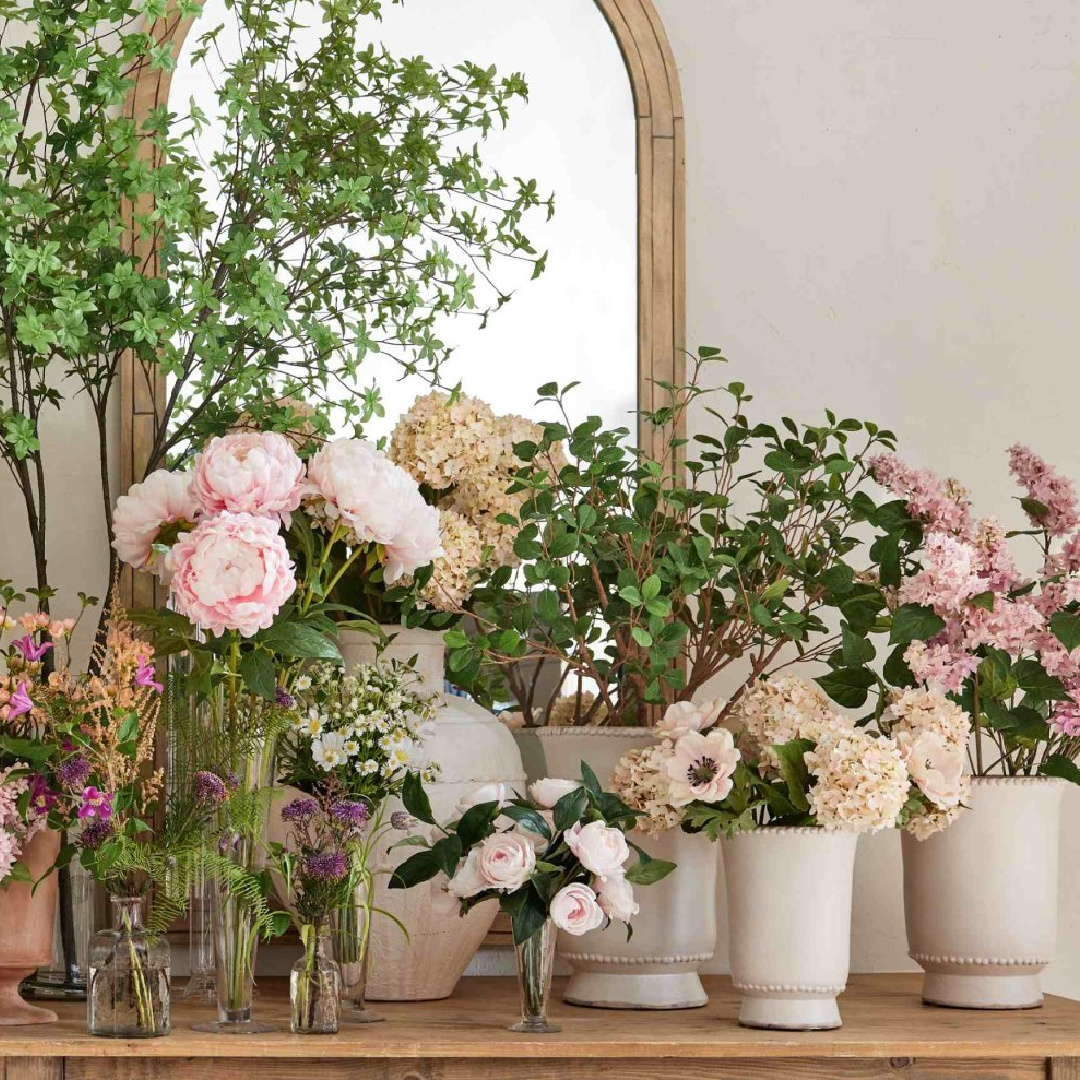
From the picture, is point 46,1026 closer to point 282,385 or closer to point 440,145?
point 282,385

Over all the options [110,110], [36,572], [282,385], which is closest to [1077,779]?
[282,385]

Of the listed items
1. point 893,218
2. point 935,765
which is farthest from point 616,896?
point 893,218

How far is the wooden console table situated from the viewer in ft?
5.14

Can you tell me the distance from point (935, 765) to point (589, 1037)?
0.51 m

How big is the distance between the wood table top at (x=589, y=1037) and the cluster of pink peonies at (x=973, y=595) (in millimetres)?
390

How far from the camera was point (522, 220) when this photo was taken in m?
2.27

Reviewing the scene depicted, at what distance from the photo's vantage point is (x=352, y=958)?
5.57ft

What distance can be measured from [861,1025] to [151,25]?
1.72m

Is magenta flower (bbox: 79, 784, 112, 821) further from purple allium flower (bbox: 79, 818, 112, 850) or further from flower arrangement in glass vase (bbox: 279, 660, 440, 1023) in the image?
flower arrangement in glass vase (bbox: 279, 660, 440, 1023)

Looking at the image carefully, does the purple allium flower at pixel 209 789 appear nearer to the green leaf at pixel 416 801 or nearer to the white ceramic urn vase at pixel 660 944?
the green leaf at pixel 416 801

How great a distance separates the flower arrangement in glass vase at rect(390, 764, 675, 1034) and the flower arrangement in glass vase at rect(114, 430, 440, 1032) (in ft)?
0.60

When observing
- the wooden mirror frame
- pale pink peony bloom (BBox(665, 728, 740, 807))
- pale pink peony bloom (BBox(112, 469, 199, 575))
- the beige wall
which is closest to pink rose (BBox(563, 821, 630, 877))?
pale pink peony bloom (BBox(665, 728, 740, 807))

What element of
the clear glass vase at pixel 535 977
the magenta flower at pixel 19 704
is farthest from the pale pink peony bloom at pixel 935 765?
the magenta flower at pixel 19 704

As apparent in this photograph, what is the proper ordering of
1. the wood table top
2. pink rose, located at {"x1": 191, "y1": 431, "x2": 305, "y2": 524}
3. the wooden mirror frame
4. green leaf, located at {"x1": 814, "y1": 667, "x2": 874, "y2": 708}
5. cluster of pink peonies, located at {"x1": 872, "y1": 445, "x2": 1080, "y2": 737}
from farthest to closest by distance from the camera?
the wooden mirror frame
green leaf, located at {"x1": 814, "y1": 667, "x2": 874, "y2": 708}
cluster of pink peonies, located at {"x1": 872, "y1": 445, "x2": 1080, "y2": 737}
pink rose, located at {"x1": 191, "y1": 431, "x2": 305, "y2": 524}
the wood table top
